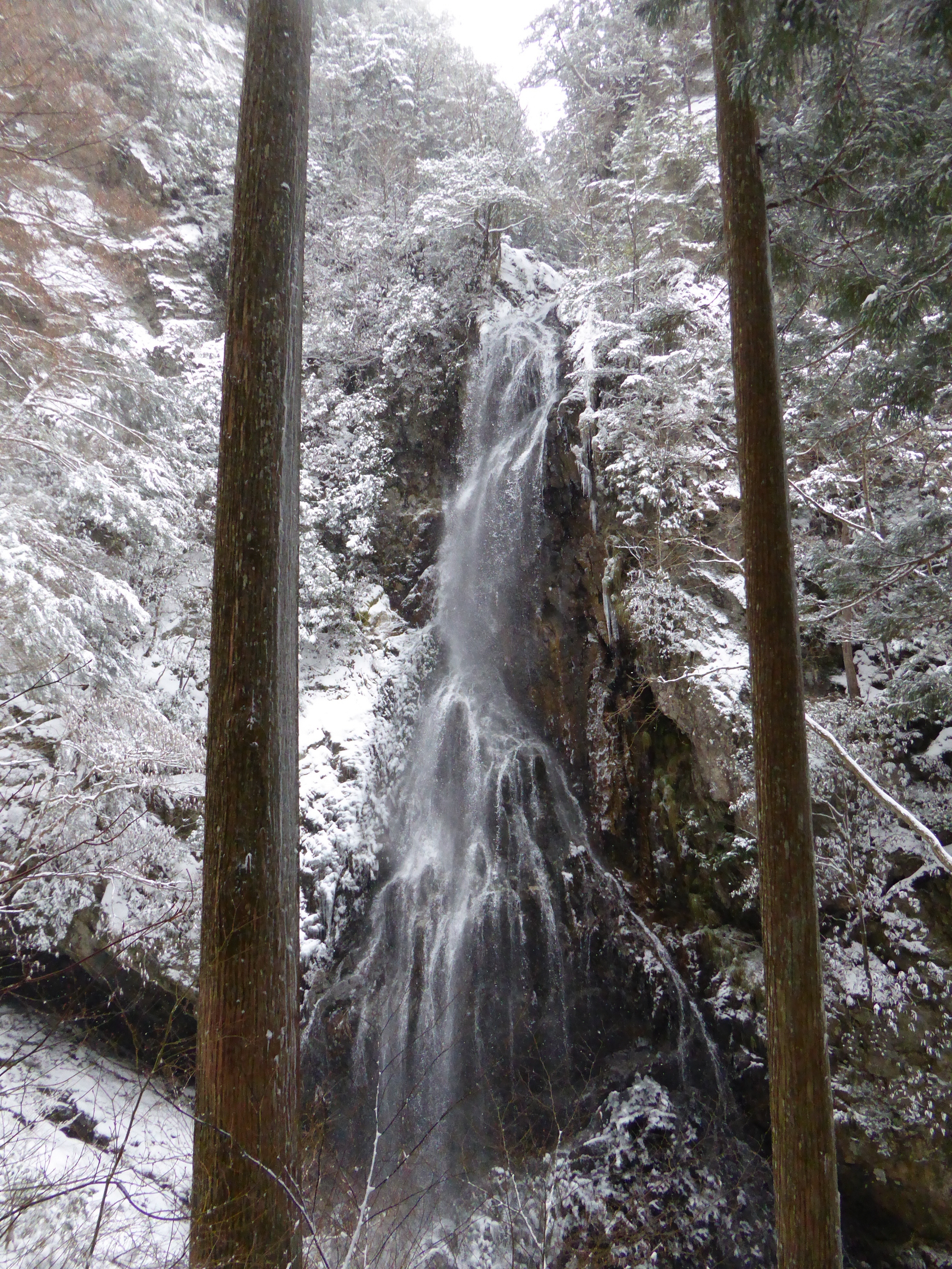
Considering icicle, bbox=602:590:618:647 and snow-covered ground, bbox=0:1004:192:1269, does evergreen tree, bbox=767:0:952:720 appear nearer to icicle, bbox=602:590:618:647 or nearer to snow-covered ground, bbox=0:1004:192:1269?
icicle, bbox=602:590:618:647

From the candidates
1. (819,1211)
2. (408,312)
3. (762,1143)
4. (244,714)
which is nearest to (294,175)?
(244,714)

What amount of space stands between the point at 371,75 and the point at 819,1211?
21.4 m

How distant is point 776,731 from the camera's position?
10.6ft

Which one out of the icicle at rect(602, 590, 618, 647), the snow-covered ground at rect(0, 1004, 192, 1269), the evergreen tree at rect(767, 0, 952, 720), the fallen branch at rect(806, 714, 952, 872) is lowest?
the snow-covered ground at rect(0, 1004, 192, 1269)

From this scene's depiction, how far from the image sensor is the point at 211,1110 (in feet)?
7.25

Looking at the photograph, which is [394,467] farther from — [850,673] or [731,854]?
[731,854]

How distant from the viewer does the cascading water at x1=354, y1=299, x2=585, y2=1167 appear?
7152mm

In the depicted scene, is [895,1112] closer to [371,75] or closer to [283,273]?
[283,273]

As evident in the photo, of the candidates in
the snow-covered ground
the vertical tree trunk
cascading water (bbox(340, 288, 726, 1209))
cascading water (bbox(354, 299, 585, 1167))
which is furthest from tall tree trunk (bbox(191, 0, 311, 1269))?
the vertical tree trunk

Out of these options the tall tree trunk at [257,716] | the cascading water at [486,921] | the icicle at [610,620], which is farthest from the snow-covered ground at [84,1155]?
the icicle at [610,620]

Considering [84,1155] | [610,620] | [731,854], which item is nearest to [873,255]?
[610,620]

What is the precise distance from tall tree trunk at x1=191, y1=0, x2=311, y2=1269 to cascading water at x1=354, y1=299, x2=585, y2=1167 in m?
3.22

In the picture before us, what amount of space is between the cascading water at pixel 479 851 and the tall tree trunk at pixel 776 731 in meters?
3.12

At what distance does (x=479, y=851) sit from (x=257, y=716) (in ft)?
22.9
